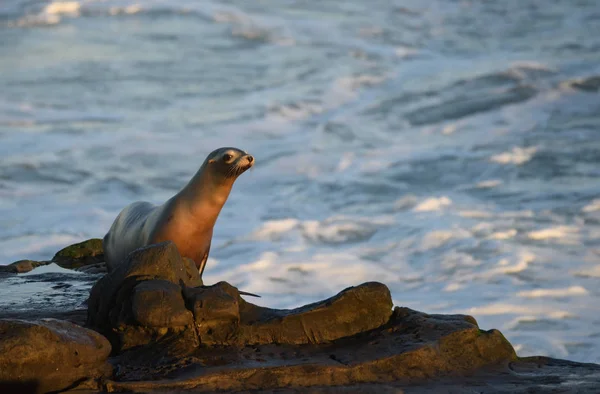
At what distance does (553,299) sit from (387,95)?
10.5 metres

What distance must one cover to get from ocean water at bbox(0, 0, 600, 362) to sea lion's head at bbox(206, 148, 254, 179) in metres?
1.28

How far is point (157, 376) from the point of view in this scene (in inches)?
167

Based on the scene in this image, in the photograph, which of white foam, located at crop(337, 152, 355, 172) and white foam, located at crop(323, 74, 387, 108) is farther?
white foam, located at crop(323, 74, 387, 108)

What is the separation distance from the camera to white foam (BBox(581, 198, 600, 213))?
12.7m

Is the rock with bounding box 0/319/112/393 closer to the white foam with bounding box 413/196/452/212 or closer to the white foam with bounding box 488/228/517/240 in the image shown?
the white foam with bounding box 488/228/517/240

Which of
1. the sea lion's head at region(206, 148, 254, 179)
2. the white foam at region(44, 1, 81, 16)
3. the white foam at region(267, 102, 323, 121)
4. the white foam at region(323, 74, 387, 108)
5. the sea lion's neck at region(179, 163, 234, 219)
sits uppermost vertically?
the white foam at region(44, 1, 81, 16)

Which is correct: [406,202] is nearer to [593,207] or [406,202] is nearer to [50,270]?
[593,207]

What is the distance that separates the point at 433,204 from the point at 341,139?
394 cm

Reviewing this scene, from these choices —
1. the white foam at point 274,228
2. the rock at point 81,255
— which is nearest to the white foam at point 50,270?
the rock at point 81,255

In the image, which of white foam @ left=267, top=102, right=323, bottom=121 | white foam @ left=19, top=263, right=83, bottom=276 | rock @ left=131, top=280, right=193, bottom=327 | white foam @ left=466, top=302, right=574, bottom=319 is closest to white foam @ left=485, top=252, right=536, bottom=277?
white foam @ left=466, top=302, right=574, bottom=319

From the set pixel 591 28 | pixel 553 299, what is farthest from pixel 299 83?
pixel 553 299

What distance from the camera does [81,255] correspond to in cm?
752

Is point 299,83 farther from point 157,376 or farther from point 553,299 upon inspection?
point 157,376

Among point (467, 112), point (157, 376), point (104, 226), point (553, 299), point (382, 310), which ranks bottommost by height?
point (157, 376)
